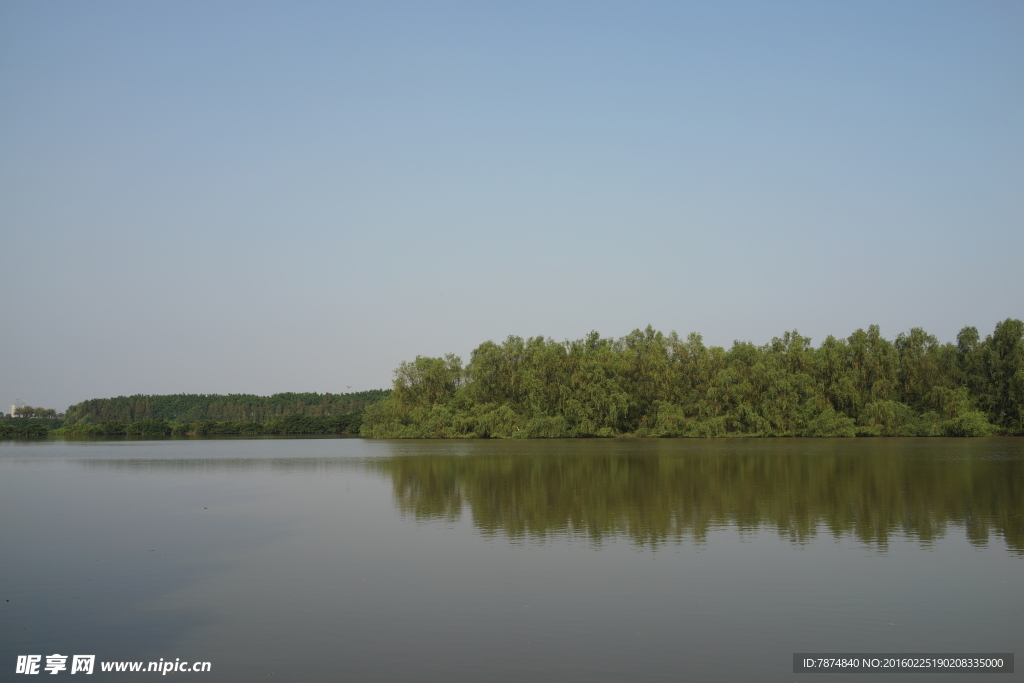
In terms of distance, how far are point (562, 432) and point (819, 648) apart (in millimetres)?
78618

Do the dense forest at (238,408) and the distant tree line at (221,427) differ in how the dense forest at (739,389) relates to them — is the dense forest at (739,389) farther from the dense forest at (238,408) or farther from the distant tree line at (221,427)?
the dense forest at (238,408)

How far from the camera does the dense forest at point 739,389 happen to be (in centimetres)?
7788

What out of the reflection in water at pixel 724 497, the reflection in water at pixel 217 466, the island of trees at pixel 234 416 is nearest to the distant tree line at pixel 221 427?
the island of trees at pixel 234 416

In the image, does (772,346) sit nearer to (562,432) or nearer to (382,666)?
(562,432)

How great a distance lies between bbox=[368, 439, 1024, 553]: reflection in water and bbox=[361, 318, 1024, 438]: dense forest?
39.4 m

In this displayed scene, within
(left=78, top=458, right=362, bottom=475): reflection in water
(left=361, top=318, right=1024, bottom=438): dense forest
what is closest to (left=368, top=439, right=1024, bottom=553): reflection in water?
(left=78, top=458, right=362, bottom=475): reflection in water

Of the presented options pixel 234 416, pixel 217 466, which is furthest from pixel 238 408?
pixel 217 466

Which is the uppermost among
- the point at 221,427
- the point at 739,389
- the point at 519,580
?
the point at 739,389

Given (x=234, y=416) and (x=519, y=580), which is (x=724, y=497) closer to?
(x=519, y=580)

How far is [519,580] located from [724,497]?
43.7 feet

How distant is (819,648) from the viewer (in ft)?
31.0

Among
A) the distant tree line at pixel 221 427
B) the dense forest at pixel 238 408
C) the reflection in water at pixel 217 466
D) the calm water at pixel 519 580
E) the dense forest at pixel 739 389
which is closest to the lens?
the calm water at pixel 519 580

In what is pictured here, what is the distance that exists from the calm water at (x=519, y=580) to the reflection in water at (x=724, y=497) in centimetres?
18

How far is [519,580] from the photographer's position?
13125mm
